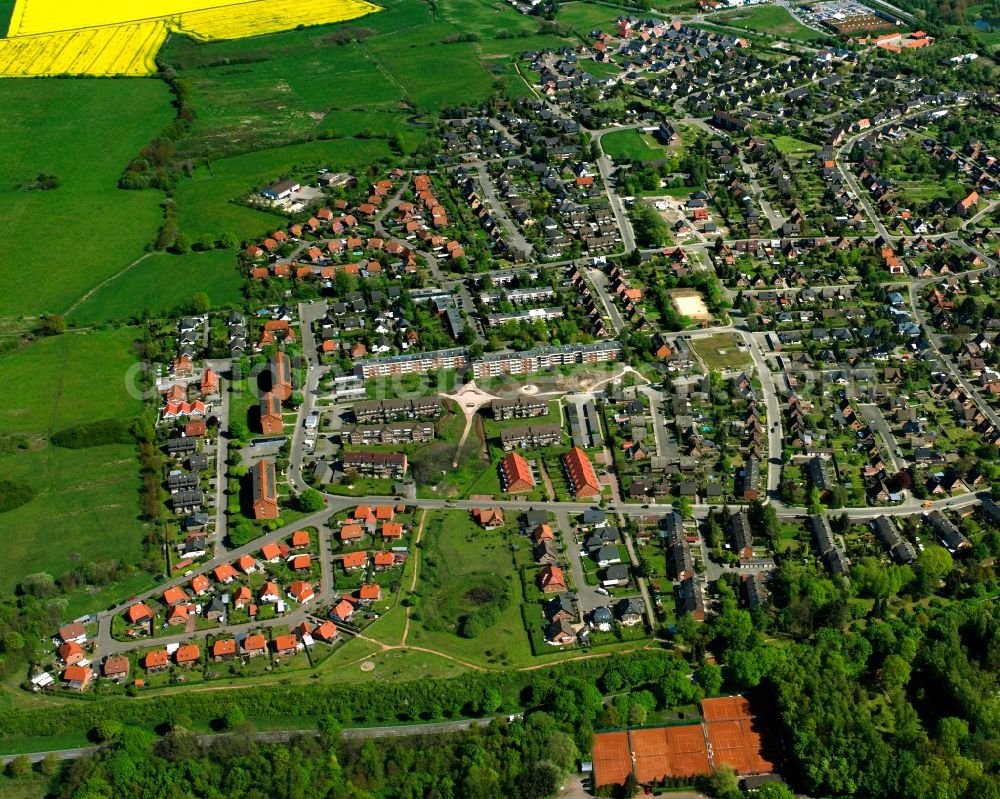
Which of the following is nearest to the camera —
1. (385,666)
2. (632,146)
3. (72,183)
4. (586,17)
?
(385,666)

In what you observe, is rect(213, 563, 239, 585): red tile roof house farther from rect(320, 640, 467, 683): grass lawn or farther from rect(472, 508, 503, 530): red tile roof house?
rect(472, 508, 503, 530): red tile roof house

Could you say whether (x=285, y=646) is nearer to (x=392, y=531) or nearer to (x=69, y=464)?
(x=392, y=531)

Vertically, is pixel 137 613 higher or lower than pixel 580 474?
higher

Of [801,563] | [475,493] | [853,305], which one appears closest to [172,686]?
[475,493]

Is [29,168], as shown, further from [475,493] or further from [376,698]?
[376,698]

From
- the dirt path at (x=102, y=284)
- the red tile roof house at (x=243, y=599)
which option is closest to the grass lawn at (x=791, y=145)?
the dirt path at (x=102, y=284)

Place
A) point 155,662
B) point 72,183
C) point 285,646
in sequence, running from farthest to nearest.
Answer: point 72,183 < point 285,646 < point 155,662

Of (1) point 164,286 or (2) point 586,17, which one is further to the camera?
(2) point 586,17

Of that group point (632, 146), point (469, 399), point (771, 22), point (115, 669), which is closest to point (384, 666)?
point (115, 669)
